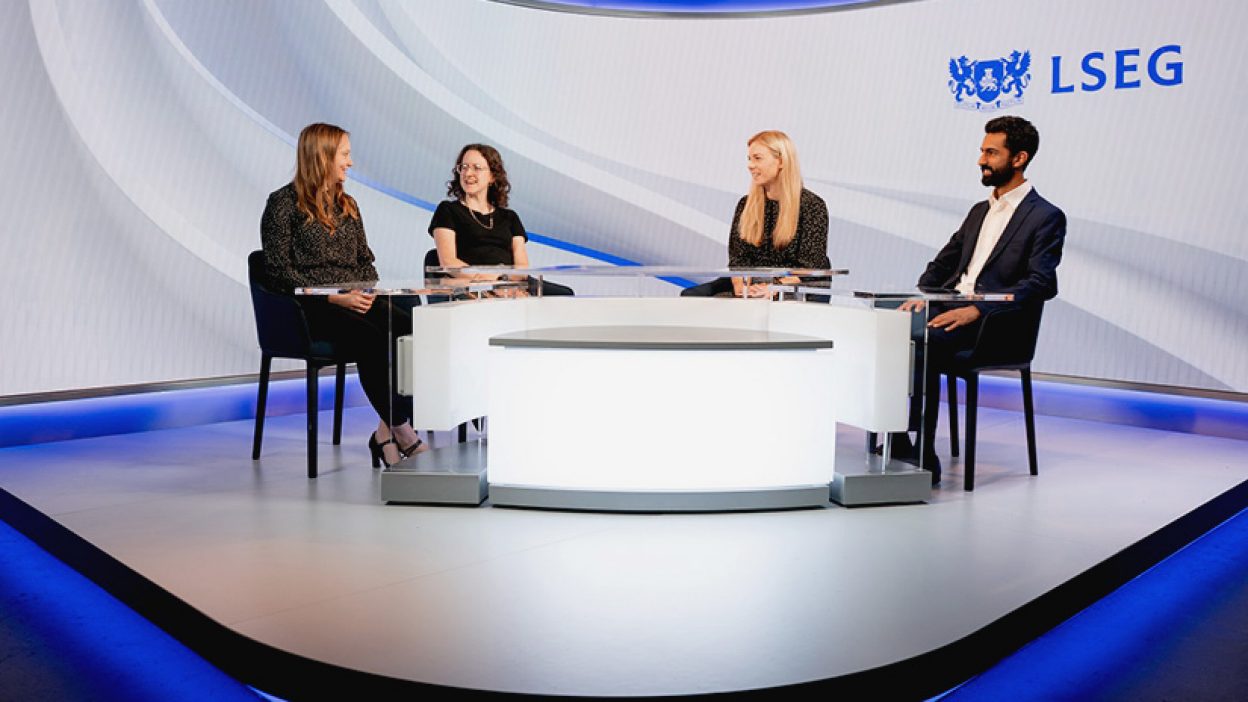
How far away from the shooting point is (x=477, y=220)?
473cm

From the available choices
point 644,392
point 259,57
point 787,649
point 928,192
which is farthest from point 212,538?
point 928,192

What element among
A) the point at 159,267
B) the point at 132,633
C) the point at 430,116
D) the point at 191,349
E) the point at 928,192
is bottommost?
the point at 132,633

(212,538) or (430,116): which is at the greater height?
(430,116)

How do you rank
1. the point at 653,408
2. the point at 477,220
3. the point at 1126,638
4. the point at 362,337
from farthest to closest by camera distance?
the point at 477,220 < the point at 362,337 < the point at 653,408 < the point at 1126,638

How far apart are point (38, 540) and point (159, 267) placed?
7.59ft

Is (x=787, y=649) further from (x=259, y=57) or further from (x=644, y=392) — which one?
(x=259, y=57)

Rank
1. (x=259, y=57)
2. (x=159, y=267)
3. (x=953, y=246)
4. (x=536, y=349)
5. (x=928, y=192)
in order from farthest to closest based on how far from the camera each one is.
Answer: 1. (x=928, y=192)
2. (x=259, y=57)
3. (x=159, y=267)
4. (x=953, y=246)
5. (x=536, y=349)

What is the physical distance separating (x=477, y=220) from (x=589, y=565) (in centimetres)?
246

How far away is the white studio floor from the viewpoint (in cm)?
200

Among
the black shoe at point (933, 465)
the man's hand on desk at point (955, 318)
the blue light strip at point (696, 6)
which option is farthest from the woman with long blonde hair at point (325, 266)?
the blue light strip at point (696, 6)

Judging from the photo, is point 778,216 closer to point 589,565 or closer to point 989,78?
point 589,565

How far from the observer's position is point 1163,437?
4742mm

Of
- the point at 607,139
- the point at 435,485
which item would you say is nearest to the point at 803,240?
the point at 435,485

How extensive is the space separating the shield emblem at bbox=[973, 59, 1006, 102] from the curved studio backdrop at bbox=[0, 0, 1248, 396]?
0.07 ft
